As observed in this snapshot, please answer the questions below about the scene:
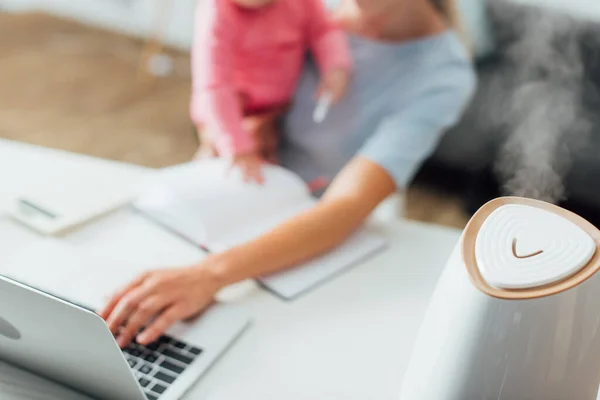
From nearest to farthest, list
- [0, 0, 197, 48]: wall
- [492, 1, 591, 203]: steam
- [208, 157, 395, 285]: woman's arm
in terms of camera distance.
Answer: [208, 157, 395, 285]: woman's arm
[492, 1, 591, 203]: steam
[0, 0, 197, 48]: wall

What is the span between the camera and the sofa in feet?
4.73

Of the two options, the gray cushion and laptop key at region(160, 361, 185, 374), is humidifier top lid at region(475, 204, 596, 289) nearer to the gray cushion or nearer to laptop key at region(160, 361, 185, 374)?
laptop key at region(160, 361, 185, 374)

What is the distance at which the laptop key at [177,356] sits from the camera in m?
0.69

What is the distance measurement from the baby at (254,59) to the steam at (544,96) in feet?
1.20

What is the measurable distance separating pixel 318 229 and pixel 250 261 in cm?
11

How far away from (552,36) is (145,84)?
4.95ft

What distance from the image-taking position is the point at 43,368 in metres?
0.66

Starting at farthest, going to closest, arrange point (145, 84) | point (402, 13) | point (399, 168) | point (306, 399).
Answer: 1. point (145, 84)
2. point (402, 13)
3. point (399, 168)
4. point (306, 399)

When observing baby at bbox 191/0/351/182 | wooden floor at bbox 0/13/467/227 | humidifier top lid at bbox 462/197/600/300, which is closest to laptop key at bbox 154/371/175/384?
humidifier top lid at bbox 462/197/600/300

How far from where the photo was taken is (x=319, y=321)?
77cm

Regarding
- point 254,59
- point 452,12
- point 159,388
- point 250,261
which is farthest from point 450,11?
point 159,388

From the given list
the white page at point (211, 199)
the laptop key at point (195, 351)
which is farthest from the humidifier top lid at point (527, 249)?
the white page at point (211, 199)

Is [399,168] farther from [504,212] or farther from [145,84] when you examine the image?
[145,84]

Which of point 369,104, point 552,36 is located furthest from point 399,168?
point 552,36
